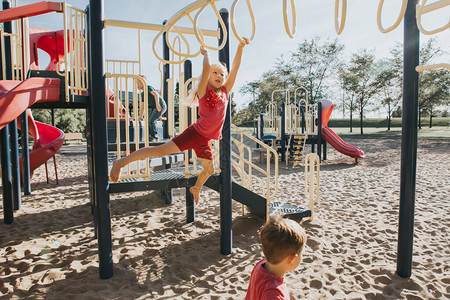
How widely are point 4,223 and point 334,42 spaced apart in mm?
36985

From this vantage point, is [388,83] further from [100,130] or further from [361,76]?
[100,130]

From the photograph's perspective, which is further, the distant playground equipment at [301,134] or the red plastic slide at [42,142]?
the distant playground equipment at [301,134]

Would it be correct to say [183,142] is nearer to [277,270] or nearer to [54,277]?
[277,270]

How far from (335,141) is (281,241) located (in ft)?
42.9

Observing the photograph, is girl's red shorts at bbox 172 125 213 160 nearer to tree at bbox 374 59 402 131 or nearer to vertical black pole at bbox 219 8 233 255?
vertical black pole at bbox 219 8 233 255

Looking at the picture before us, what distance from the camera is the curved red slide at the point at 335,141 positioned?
12969mm

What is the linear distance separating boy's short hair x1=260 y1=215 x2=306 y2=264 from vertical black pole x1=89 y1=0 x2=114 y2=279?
99.7 inches

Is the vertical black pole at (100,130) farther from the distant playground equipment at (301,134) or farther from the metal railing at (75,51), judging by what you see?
the distant playground equipment at (301,134)

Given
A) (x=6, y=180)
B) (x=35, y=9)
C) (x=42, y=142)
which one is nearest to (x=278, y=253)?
(x=35, y=9)

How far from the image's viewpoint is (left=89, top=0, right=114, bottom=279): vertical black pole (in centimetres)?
333

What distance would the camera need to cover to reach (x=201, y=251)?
4.19m

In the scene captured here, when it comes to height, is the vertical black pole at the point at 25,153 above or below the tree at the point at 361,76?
below

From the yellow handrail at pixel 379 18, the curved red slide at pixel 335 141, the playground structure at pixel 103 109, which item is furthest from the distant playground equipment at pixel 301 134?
the yellow handrail at pixel 379 18

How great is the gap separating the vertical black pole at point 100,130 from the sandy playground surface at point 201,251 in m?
0.36
